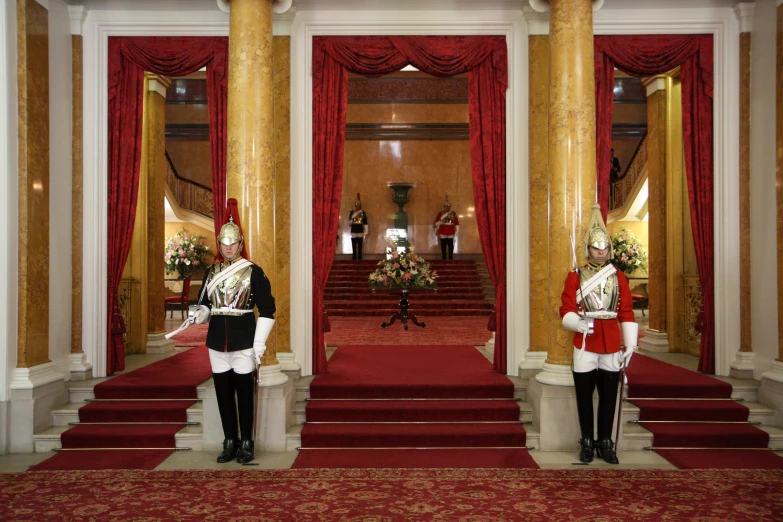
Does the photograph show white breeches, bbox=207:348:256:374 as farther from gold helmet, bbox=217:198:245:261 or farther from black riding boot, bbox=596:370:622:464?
black riding boot, bbox=596:370:622:464

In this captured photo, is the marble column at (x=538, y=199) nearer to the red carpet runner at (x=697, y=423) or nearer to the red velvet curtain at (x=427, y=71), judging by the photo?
the red velvet curtain at (x=427, y=71)

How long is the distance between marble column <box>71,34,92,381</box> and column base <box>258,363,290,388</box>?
2.14 metres

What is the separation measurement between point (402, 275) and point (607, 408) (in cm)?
581

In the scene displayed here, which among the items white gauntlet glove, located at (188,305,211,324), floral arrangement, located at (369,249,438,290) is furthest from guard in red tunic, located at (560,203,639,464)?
floral arrangement, located at (369,249,438,290)

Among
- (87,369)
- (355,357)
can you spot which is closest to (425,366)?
(355,357)

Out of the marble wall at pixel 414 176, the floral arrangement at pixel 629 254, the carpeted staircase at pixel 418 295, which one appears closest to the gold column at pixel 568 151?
the carpeted staircase at pixel 418 295

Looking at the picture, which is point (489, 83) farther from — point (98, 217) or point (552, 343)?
point (98, 217)

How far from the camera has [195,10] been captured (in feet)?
21.0

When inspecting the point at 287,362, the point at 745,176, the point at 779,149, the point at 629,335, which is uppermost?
the point at 779,149

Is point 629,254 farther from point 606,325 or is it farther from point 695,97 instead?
point 606,325

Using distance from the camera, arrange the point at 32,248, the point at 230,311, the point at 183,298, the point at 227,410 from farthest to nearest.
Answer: the point at 183,298 → the point at 32,248 → the point at 227,410 → the point at 230,311

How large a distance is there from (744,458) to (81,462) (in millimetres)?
5281

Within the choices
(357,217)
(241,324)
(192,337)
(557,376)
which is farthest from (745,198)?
(357,217)

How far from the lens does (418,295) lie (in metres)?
13.7
